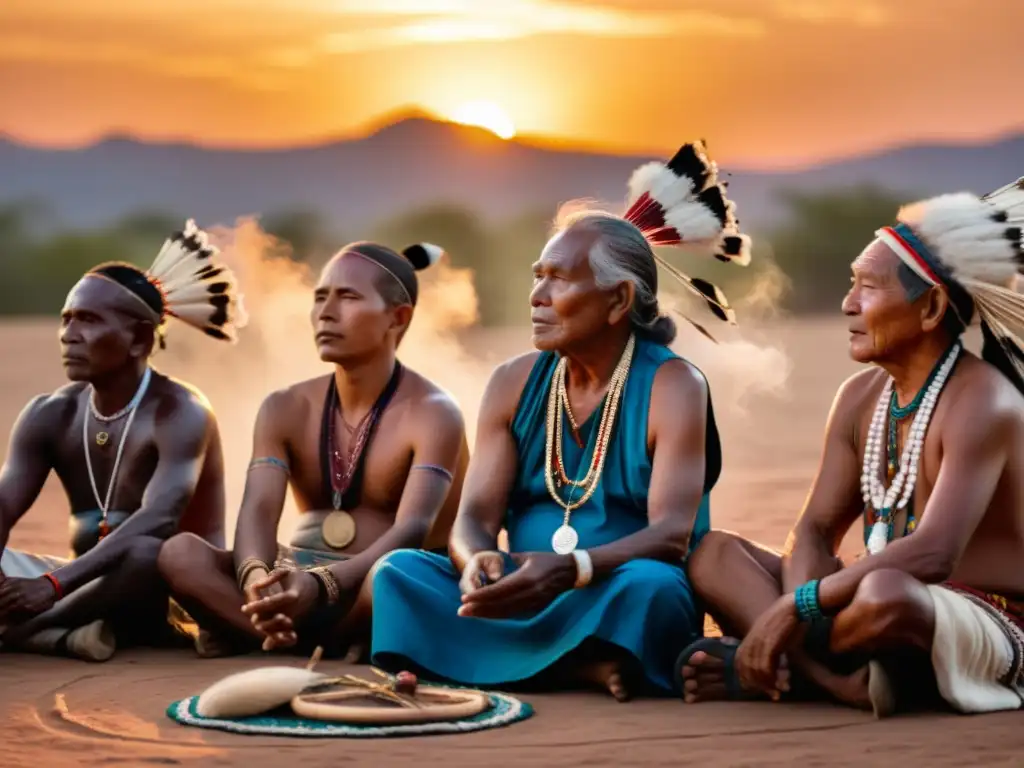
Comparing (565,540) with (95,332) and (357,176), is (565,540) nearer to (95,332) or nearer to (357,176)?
(95,332)

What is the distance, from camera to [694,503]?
649cm

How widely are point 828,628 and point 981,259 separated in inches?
51.1

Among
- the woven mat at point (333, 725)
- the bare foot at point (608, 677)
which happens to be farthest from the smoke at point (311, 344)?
the woven mat at point (333, 725)

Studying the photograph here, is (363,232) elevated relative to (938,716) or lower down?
elevated

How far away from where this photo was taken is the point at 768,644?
5906 millimetres

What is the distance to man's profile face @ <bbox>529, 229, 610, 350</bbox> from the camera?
6699mm

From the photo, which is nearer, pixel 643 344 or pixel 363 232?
pixel 643 344

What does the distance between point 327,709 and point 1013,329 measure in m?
2.54

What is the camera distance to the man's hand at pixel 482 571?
6.23 metres

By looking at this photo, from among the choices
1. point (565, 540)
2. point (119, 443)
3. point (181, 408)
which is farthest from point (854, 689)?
point (119, 443)

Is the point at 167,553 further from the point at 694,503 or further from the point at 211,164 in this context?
the point at 211,164

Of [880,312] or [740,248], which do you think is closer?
[880,312]

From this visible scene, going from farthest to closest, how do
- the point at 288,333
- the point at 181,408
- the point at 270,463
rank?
the point at 288,333 → the point at 181,408 → the point at 270,463

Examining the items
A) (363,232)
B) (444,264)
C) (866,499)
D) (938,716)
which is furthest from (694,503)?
(363,232)
